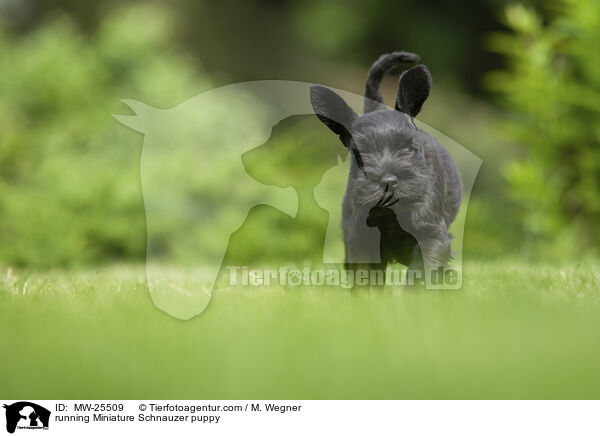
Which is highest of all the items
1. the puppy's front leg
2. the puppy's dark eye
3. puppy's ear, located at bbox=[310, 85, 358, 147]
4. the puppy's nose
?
puppy's ear, located at bbox=[310, 85, 358, 147]

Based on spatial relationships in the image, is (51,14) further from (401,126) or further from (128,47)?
(401,126)

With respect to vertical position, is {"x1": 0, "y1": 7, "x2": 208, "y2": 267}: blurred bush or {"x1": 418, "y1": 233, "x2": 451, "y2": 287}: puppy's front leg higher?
{"x1": 0, "y1": 7, "x2": 208, "y2": 267}: blurred bush

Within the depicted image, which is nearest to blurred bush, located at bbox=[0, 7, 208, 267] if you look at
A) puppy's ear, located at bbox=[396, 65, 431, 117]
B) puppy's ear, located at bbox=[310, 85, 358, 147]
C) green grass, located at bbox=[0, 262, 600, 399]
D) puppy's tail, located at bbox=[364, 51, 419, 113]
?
green grass, located at bbox=[0, 262, 600, 399]

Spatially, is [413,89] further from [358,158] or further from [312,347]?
[312,347]

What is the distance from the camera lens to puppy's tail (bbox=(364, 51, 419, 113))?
13.3 ft

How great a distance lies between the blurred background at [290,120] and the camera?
6.68 metres

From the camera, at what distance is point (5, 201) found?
25.3ft

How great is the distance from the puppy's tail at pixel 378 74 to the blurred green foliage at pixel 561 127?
290 cm

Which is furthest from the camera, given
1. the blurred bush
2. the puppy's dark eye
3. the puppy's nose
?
the blurred bush

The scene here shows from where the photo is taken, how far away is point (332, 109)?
372 centimetres
